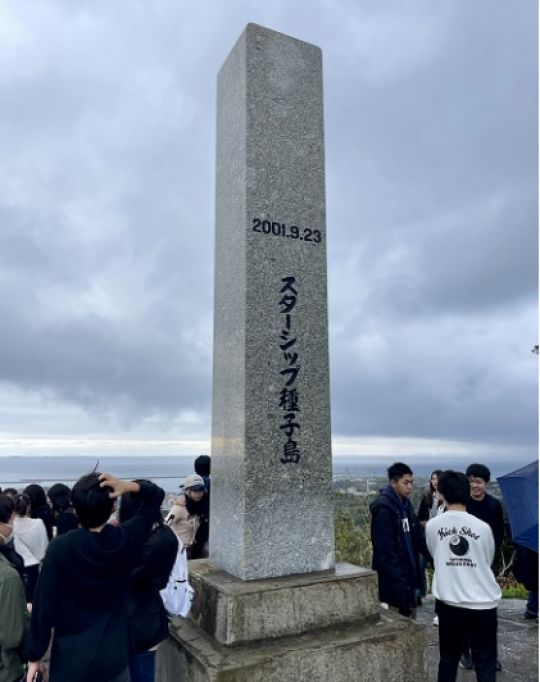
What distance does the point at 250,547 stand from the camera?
11.9 feet

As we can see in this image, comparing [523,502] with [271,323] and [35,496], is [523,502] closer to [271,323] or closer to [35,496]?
[271,323]

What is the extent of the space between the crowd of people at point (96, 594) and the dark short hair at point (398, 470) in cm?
199

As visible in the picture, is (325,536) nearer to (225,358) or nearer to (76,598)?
(225,358)

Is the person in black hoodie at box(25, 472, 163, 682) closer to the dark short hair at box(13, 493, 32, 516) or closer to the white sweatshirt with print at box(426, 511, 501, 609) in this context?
the white sweatshirt with print at box(426, 511, 501, 609)

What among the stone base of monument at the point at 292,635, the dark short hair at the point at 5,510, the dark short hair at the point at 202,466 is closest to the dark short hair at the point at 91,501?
the dark short hair at the point at 5,510

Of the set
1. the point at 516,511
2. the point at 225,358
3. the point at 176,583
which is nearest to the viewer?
the point at 176,583

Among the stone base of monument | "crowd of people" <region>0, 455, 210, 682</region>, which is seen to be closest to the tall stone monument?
the stone base of monument

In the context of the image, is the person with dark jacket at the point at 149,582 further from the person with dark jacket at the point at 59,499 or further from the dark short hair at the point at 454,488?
the person with dark jacket at the point at 59,499

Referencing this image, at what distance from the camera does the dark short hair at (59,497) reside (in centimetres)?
596

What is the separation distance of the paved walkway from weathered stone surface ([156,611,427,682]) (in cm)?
97

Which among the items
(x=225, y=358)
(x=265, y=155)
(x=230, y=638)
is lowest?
(x=230, y=638)

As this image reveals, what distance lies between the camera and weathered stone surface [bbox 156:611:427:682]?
10.1 feet

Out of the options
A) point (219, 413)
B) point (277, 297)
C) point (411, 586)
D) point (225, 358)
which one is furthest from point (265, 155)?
point (411, 586)

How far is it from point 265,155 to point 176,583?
10.1ft
